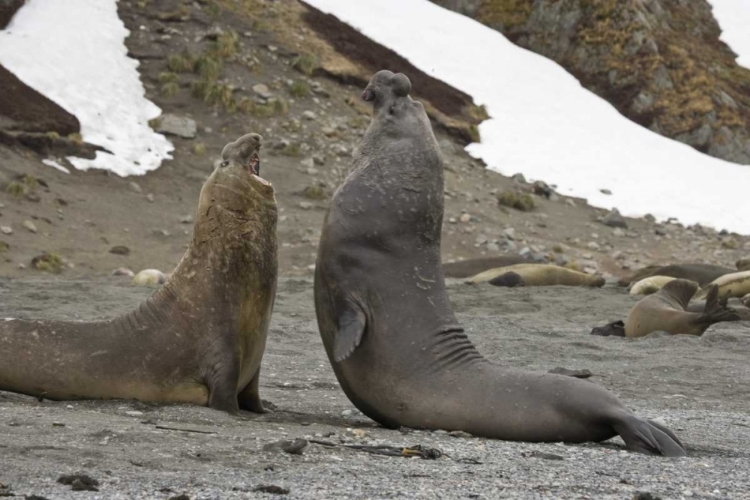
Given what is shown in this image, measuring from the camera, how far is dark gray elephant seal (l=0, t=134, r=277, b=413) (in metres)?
6.10

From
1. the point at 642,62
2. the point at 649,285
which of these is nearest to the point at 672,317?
the point at 649,285

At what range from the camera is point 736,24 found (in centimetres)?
4309

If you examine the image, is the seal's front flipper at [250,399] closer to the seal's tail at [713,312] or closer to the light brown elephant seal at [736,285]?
the seal's tail at [713,312]

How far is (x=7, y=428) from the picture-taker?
453 centimetres

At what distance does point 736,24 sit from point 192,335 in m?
41.0

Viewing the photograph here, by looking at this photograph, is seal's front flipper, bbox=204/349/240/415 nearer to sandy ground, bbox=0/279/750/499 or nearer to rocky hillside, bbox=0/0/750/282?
sandy ground, bbox=0/279/750/499

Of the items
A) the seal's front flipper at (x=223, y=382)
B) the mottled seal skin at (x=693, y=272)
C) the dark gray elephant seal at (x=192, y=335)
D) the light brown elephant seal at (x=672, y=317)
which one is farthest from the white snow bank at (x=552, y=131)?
the seal's front flipper at (x=223, y=382)

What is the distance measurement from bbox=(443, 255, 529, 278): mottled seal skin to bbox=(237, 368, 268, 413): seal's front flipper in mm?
11212

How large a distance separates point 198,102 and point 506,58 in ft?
43.8

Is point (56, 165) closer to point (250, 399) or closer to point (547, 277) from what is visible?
point (547, 277)

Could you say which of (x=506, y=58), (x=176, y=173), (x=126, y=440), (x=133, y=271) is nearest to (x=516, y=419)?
(x=126, y=440)

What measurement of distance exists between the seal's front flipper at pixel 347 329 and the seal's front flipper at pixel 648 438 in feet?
4.44

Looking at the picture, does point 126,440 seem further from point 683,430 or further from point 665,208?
point 665,208

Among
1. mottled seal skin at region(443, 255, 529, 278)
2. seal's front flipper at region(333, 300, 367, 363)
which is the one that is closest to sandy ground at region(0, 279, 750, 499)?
seal's front flipper at region(333, 300, 367, 363)
